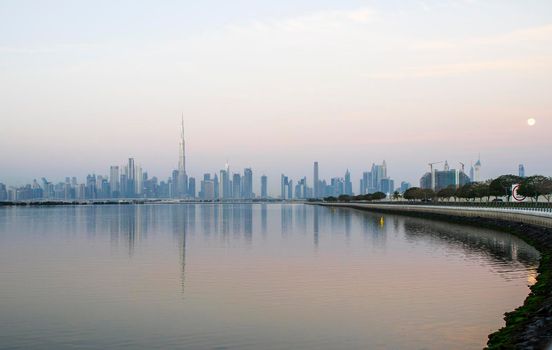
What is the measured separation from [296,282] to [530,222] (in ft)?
134

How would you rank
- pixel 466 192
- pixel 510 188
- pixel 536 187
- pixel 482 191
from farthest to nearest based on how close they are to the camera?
pixel 466 192 → pixel 482 191 → pixel 510 188 → pixel 536 187

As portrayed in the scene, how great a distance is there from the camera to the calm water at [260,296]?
21.2m

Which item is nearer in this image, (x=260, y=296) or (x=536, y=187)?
(x=260, y=296)

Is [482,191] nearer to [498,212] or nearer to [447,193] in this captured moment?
[447,193]

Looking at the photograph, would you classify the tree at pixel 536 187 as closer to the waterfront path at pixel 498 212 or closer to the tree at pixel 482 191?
the waterfront path at pixel 498 212

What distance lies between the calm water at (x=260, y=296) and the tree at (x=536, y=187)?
6391 cm

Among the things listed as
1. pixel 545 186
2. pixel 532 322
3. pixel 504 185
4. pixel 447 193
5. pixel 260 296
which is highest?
pixel 504 185

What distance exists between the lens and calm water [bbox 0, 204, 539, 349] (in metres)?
21.2

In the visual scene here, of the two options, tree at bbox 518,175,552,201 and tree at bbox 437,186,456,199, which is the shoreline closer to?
tree at bbox 518,175,552,201

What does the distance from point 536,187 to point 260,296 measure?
97.0 metres

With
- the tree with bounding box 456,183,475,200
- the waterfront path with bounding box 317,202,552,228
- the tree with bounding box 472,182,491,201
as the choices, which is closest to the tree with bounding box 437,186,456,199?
the tree with bounding box 456,183,475,200

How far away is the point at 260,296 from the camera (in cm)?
2912

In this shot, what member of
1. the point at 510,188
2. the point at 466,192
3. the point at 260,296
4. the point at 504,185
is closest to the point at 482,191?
the point at 466,192

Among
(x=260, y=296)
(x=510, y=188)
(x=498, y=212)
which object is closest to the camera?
(x=260, y=296)
